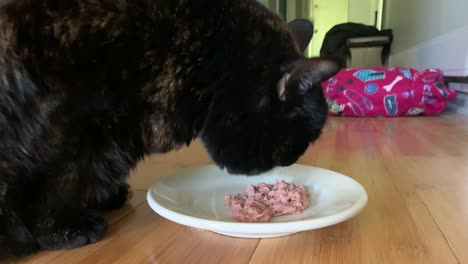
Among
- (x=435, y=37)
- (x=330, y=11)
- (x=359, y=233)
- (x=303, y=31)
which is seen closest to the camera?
(x=359, y=233)

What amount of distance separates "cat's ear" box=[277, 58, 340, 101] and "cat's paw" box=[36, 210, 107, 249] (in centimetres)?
39

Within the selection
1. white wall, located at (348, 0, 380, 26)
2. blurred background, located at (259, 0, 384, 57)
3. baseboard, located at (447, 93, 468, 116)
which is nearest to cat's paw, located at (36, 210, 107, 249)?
baseboard, located at (447, 93, 468, 116)

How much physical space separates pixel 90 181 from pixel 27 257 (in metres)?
0.15

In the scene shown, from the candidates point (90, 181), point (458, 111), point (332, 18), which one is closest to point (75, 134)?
point (90, 181)

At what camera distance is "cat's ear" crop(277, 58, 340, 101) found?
1.79 ft

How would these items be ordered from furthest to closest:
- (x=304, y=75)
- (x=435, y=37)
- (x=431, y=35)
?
(x=431, y=35)
(x=435, y=37)
(x=304, y=75)

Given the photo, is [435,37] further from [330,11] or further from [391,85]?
[330,11]

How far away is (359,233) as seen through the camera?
68cm

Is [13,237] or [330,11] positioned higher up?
[13,237]

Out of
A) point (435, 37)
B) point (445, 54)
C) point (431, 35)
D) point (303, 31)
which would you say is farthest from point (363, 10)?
point (303, 31)

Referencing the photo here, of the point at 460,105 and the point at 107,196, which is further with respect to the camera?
the point at 460,105

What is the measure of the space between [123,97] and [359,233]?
454 mm

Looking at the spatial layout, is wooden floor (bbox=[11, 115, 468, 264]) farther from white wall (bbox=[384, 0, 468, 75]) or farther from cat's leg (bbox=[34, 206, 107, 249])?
white wall (bbox=[384, 0, 468, 75])

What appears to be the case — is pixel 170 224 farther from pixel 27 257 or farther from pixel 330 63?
pixel 330 63
